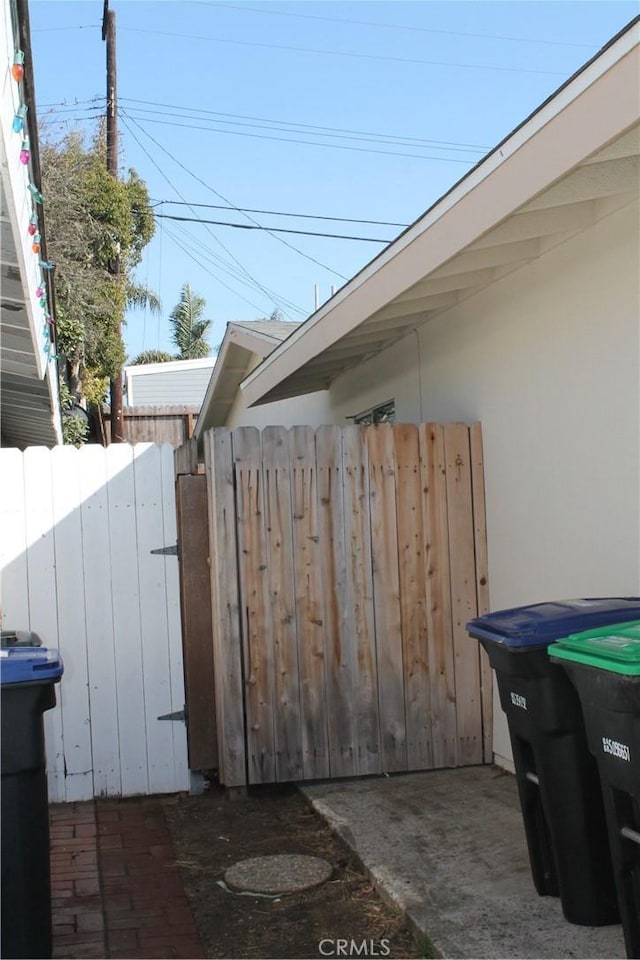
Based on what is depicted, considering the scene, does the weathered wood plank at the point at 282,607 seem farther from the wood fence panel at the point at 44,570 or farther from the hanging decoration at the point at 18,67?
the hanging decoration at the point at 18,67

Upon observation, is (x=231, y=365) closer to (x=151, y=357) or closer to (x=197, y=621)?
(x=197, y=621)

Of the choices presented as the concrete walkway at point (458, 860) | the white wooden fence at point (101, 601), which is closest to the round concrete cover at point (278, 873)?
the concrete walkway at point (458, 860)

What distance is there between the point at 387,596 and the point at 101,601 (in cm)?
179

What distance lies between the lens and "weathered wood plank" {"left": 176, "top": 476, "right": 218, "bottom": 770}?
6098 millimetres

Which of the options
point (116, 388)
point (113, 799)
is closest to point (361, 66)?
point (116, 388)

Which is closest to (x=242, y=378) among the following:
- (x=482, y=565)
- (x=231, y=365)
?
(x=231, y=365)

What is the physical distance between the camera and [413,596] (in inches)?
243

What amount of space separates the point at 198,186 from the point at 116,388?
6.49m

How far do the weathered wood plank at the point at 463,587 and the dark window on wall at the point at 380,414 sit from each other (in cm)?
193

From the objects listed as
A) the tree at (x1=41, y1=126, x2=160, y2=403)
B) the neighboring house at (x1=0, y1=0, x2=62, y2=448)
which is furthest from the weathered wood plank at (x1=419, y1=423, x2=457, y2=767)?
the tree at (x1=41, y1=126, x2=160, y2=403)

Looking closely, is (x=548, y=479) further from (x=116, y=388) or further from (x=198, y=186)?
(x=198, y=186)

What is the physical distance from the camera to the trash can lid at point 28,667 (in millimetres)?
3516

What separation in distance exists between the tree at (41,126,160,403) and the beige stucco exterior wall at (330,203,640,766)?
1829 cm

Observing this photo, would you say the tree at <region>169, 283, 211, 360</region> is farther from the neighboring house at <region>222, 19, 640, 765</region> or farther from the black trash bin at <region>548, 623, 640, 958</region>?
the black trash bin at <region>548, 623, 640, 958</region>
